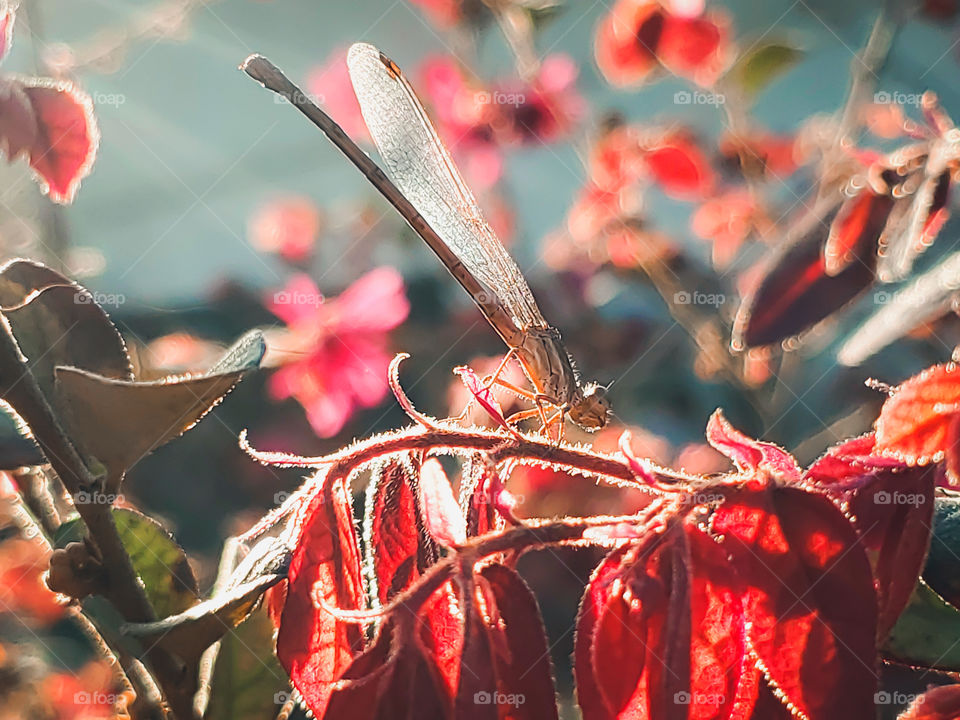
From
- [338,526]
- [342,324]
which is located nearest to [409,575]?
[338,526]

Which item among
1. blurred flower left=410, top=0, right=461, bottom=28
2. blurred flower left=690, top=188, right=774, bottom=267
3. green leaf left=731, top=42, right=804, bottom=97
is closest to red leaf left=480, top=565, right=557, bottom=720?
green leaf left=731, top=42, right=804, bottom=97

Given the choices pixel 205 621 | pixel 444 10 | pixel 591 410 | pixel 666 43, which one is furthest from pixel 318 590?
pixel 444 10

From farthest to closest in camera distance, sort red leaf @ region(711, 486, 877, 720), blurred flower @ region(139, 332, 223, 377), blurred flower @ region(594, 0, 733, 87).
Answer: blurred flower @ region(594, 0, 733, 87) → blurred flower @ region(139, 332, 223, 377) → red leaf @ region(711, 486, 877, 720)

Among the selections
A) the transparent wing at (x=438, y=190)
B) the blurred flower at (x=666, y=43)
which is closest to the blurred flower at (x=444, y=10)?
the blurred flower at (x=666, y=43)

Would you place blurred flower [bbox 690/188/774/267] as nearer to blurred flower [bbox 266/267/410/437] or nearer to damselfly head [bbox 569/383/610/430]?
blurred flower [bbox 266/267/410/437]

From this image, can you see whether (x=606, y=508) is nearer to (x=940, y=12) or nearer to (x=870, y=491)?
(x=870, y=491)

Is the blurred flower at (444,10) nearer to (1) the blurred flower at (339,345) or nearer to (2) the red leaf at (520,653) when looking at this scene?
(1) the blurred flower at (339,345)
